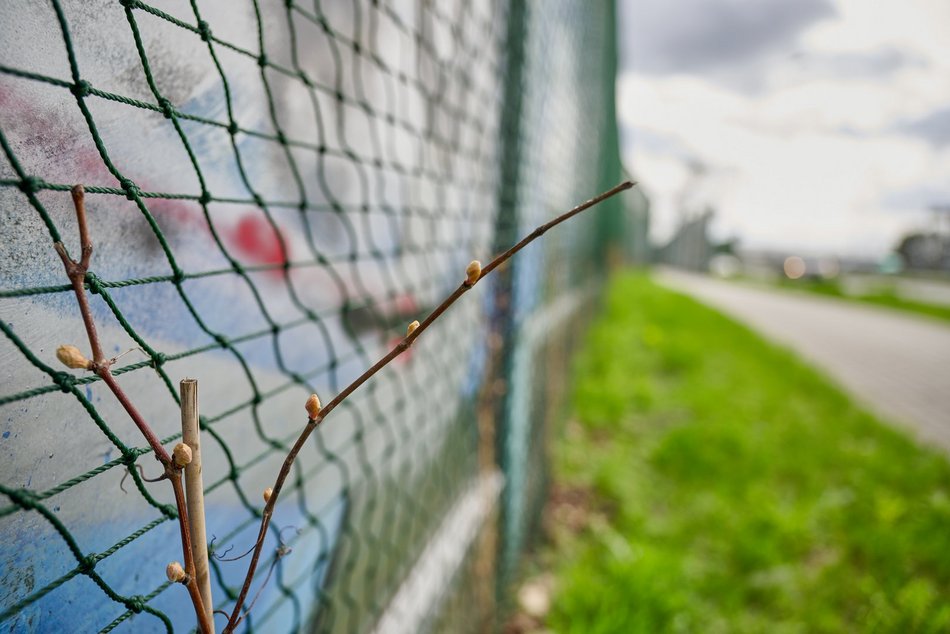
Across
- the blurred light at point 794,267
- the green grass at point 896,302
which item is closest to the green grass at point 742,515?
the green grass at point 896,302

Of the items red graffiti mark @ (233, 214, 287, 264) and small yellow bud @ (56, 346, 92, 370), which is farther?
red graffiti mark @ (233, 214, 287, 264)

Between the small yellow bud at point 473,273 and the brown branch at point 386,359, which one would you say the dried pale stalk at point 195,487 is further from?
the small yellow bud at point 473,273

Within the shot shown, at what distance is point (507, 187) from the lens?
1.91m

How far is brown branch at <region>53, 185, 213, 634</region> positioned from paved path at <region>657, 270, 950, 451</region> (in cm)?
497

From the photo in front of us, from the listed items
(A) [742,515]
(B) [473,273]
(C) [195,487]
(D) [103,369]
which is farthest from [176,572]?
(A) [742,515]

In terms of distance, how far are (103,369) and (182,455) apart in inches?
3.3

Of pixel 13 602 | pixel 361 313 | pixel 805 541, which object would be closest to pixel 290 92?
pixel 361 313

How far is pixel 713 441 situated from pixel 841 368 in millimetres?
3754

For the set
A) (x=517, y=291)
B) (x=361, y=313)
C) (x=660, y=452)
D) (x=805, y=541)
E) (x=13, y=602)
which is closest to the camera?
(x=13, y=602)

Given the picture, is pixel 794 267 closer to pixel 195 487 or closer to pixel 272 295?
pixel 272 295

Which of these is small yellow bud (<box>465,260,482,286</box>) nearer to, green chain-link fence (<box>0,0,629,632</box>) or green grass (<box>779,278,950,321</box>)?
green chain-link fence (<box>0,0,629,632</box>)

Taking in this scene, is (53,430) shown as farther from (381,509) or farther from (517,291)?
(517,291)

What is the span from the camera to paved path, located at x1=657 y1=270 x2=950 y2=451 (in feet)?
15.7

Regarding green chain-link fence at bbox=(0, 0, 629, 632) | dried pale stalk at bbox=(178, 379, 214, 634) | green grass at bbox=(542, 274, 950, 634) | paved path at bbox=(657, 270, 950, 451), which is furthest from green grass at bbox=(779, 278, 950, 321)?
dried pale stalk at bbox=(178, 379, 214, 634)
